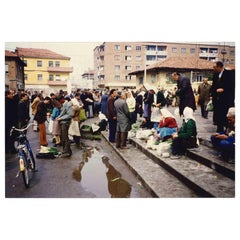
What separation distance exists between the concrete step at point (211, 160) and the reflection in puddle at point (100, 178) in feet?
5.34

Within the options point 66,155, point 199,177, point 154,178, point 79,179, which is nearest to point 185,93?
point 154,178

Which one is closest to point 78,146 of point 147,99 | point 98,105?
point 147,99

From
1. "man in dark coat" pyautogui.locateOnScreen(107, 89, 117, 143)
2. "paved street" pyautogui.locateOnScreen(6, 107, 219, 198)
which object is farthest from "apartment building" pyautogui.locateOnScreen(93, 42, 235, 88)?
"paved street" pyautogui.locateOnScreen(6, 107, 219, 198)

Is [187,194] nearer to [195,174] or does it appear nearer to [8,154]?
[195,174]

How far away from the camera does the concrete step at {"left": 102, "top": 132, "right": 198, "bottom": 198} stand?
4988 millimetres

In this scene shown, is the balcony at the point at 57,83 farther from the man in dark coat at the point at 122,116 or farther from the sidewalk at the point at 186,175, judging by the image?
the sidewalk at the point at 186,175

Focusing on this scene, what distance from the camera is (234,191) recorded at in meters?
4.70

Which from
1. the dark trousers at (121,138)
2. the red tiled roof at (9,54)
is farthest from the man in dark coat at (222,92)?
the red tiled roof at (9,54)

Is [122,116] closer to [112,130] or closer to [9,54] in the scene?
[112,130]

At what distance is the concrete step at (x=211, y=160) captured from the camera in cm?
512

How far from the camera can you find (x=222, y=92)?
6.00 m

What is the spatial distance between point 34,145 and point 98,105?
9.22 metres

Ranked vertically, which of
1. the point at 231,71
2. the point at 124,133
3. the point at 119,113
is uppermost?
the point at 231,71

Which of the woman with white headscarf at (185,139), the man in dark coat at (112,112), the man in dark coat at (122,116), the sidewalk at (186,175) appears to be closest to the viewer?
the sidewalk at (186,175)
